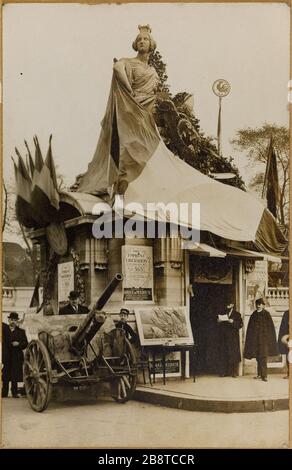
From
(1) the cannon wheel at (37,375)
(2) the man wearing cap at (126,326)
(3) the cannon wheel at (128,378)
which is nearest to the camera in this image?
(1) the cannon wheel at (37,375)

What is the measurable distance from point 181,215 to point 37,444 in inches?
107

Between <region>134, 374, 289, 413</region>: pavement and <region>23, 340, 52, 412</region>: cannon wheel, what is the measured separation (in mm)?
929

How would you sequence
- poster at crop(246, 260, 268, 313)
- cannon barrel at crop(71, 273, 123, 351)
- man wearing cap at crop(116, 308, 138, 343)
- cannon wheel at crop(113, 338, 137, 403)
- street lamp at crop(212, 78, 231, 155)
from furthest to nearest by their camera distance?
poster at crop(246, 260, 268, 313), street lamp at crop(212, 78, 231, 155), man wearing cap at crop(116, 308, 138, 343), cannon wheel at crop(113, 338, 137, 403), cannon barrel at crop(71, 273, 123, 351)

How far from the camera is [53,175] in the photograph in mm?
7367

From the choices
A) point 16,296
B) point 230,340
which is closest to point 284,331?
point 230,340

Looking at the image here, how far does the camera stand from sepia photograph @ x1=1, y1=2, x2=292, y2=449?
286 inches

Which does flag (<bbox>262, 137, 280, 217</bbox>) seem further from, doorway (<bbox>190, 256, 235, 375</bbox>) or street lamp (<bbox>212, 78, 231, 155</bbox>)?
doorway (<bbox>190, 256, 235, 375</bbox>)

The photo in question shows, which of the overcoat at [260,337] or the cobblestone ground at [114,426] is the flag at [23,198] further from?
the overcoat at [260,337]

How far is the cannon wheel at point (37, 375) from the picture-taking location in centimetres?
Answer: 700

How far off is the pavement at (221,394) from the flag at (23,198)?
2.07 meters

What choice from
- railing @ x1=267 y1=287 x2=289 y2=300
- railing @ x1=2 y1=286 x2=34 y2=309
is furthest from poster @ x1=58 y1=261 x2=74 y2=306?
railing @ x1=267 y1=287 x2=289 y2=300

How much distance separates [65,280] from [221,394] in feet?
6.46

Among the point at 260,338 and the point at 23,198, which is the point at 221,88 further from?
the point at 260,338
